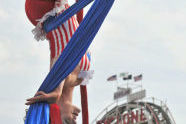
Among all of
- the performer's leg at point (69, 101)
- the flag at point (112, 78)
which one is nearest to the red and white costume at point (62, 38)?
the performer's leg at point (69, 101)

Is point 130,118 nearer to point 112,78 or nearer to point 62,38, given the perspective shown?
point 112,78

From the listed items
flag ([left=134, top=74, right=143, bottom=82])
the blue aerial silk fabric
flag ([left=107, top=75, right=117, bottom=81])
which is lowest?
the blue aerial silk fabric

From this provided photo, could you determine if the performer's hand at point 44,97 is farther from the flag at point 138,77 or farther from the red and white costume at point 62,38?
the flag at point 138,77

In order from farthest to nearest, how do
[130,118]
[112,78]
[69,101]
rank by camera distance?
[112,78] < [130,118] < [69,101]

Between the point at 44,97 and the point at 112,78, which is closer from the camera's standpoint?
the point at 44,97

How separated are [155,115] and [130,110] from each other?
2.15m

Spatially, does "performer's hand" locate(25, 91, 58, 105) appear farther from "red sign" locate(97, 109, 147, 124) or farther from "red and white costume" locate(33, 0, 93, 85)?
"red sign" locate(97, 109, 147, 124)

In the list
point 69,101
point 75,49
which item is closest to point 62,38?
point 75,49

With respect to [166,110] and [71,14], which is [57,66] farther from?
A: [166,110]

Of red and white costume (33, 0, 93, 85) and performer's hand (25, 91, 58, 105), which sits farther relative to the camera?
red and white costume (33, 0, 93, 85)

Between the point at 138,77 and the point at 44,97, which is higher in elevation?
the point at 138,77

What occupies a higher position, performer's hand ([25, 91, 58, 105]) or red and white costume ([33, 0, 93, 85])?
red and white costume ([33, 0, 93, 85])

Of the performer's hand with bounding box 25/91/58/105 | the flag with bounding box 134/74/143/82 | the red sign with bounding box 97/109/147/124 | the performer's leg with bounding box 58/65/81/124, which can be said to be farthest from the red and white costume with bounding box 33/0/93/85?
the flag with bounding box 134/74/143/82

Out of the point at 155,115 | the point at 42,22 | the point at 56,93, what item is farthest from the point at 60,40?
the point at 155,115
